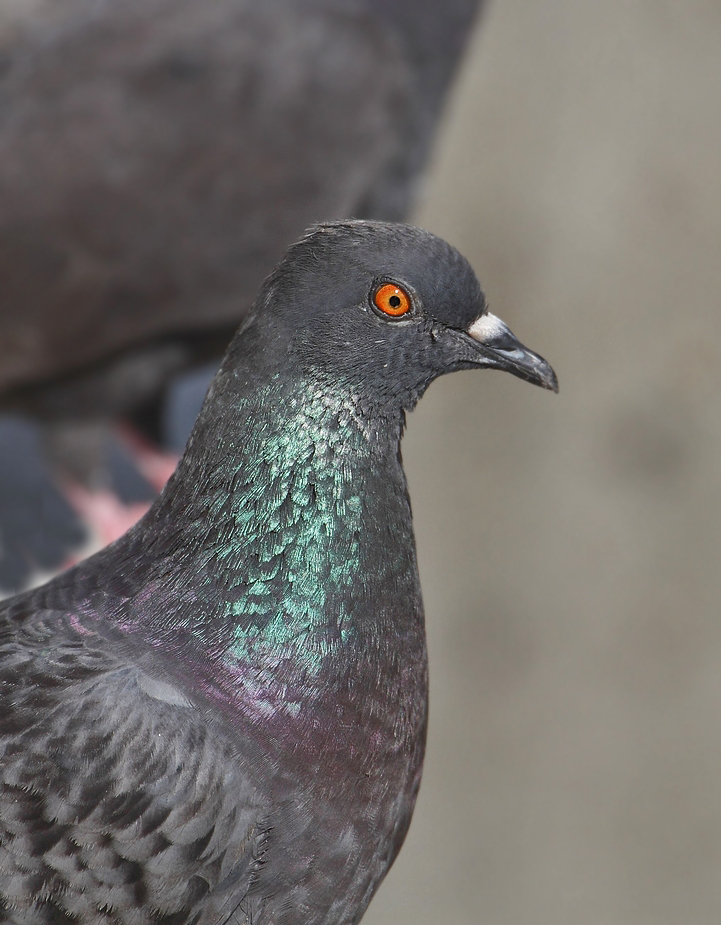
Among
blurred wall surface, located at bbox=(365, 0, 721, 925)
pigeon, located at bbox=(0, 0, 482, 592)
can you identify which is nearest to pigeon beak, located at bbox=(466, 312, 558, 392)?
pigeon, located at bbox=(0, 0, 482, 592)

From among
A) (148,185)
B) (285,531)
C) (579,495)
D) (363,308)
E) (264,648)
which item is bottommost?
(264,648)

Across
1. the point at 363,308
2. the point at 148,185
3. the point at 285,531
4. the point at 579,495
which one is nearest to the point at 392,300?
the point at 363,308

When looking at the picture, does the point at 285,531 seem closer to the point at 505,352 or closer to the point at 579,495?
the point at 505,352

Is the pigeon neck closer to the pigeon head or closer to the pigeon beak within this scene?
the pigeon head

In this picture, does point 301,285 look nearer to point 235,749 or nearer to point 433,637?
point 235,749

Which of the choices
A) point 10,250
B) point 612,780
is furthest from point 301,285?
point 612,780

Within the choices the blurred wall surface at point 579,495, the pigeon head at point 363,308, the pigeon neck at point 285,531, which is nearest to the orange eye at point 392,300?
the pigeon head at point 363,308

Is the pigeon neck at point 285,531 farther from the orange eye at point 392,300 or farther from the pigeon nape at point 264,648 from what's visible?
the orange eye at point 392,300
